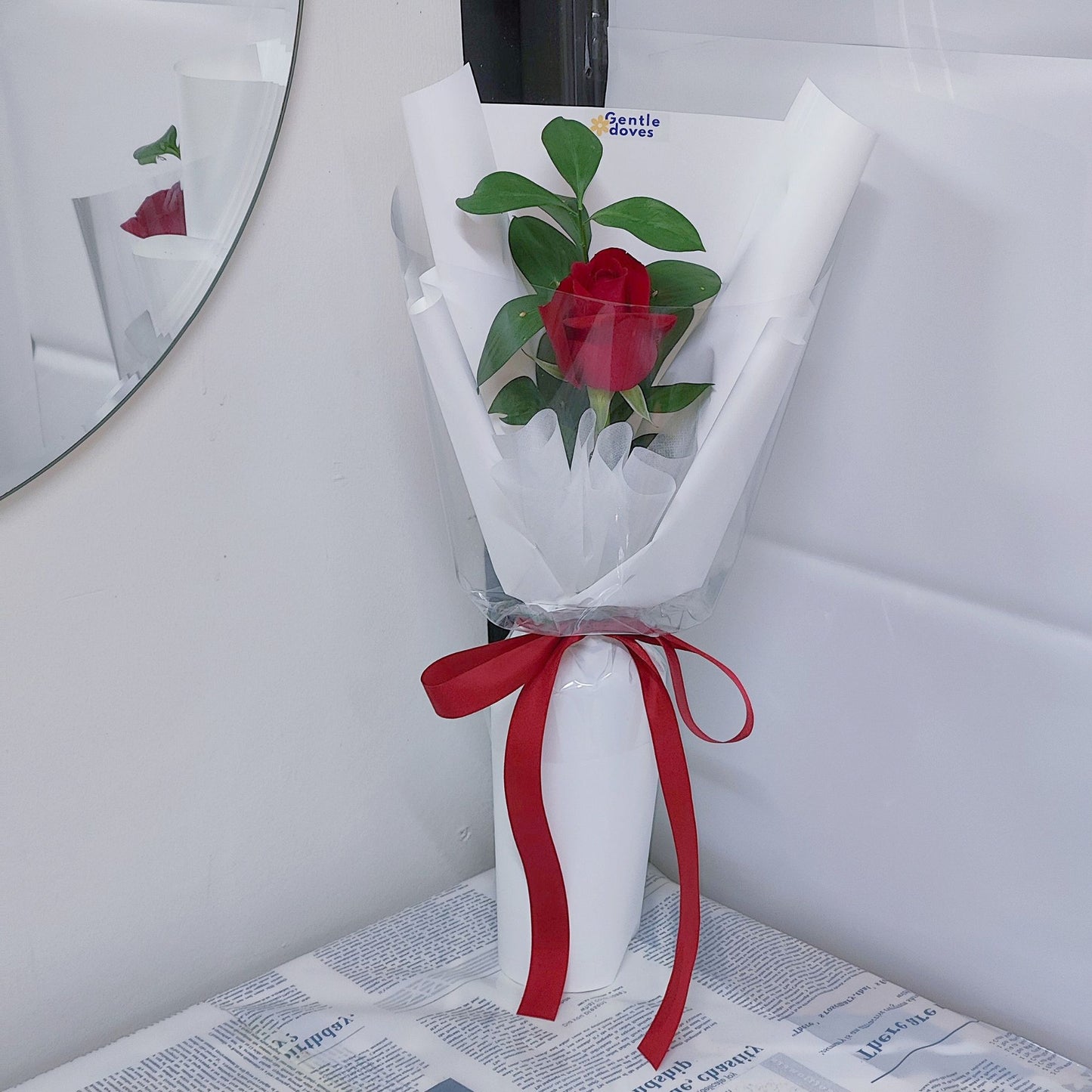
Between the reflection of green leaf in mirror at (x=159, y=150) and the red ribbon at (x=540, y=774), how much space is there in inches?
14.1

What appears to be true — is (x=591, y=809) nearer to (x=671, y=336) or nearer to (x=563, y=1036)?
(x=563, y=1036)

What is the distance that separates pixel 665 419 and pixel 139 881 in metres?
0.48

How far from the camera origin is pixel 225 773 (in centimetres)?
81

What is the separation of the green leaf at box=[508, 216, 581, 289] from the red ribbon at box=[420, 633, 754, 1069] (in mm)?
227

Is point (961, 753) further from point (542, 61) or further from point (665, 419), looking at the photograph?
point (542, 61)

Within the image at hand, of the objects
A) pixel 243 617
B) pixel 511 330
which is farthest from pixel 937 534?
pixel 243 617

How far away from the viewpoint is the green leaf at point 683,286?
670mm

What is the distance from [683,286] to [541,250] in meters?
0.09

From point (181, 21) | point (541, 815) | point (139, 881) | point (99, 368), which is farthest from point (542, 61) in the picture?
point (139, 881)

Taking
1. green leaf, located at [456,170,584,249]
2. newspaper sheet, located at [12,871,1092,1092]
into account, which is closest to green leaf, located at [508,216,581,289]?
green leaf, located at [456,170,584,249]

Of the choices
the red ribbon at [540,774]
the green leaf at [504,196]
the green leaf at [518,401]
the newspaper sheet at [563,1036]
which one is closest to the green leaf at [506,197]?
the green leaf at [504,196]

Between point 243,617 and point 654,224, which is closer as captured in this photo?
point 654,224

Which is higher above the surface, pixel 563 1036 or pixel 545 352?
pixel 545 352

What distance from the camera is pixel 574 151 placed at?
2.24 ft
